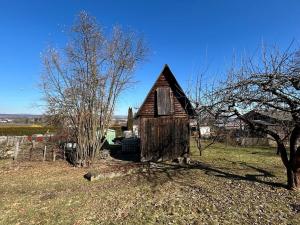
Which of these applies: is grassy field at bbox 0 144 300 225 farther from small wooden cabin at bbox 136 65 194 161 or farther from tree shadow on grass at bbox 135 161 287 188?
small wooden cabin at bbox 136 65 194 161

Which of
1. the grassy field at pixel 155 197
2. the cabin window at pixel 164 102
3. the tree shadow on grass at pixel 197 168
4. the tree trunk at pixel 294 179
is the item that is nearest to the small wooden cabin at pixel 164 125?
the cabin window at pixel 164 102

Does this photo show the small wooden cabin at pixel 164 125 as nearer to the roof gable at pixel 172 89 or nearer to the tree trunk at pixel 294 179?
the roof gable at pixel 172 89

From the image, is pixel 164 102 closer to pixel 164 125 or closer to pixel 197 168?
pixel 164 125

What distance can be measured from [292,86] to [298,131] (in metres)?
1.79

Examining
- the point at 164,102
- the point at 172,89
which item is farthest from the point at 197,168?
the point at 172,89

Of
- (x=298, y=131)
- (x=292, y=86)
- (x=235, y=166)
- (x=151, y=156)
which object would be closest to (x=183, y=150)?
(x=151, y=156)

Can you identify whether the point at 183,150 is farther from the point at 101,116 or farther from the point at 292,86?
the point at 292,86

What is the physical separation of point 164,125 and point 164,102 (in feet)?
4.63

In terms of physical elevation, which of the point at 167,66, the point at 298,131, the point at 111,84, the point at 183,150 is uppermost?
the point at 167,66

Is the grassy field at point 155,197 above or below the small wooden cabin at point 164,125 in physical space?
below

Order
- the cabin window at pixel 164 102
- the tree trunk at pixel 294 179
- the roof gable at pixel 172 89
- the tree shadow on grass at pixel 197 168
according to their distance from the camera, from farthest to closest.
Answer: the roof gable at pixel 172 89, the cabin window at pixel 164 102, the tree shadow on grass at pixel 197 168, the tree trunk at pixel 294 179

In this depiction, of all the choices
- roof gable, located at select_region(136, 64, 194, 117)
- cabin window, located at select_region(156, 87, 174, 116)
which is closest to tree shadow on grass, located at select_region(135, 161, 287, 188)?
cabin window, located at select_region(156, 87, 174, 116)

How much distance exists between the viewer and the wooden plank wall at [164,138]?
13828mm

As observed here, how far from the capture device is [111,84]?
14758 millimetres
